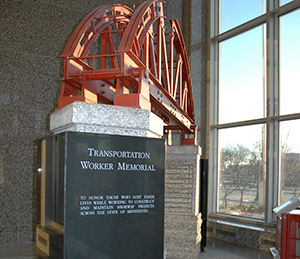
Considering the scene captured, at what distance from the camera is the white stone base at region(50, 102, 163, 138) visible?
7.70 feet

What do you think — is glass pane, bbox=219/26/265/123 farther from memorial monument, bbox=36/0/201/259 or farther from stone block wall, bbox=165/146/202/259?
memorial monument, bbox=36/0/201/259

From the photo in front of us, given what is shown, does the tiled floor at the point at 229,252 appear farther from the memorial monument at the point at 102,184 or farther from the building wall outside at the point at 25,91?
the memorial monument at the point at 102,184

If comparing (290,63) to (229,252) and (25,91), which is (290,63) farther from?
(25,91)

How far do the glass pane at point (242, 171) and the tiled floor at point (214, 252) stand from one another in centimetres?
143

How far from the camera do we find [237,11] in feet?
31.6

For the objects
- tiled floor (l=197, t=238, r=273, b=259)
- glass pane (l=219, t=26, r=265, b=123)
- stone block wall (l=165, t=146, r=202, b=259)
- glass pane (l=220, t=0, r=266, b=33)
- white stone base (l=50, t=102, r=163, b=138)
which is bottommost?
tiled floor (l=197, t=238, r=273, b=259)

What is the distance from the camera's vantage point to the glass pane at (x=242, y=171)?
8.69 meters

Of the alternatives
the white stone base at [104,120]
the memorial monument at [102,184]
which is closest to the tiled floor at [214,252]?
the memorial monument at [102,184]

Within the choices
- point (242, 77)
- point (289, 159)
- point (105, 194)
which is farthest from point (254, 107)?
point (105, 194)

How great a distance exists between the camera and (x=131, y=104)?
9.82 feet

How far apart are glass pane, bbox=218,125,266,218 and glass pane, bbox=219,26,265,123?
492 millimetres

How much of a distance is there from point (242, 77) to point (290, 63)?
1.47 meters

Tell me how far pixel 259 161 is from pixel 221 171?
4.45 ft

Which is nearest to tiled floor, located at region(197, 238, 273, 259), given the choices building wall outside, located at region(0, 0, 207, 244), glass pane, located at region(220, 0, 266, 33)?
building wall outside, located at region(0, 0, 207, 244)
